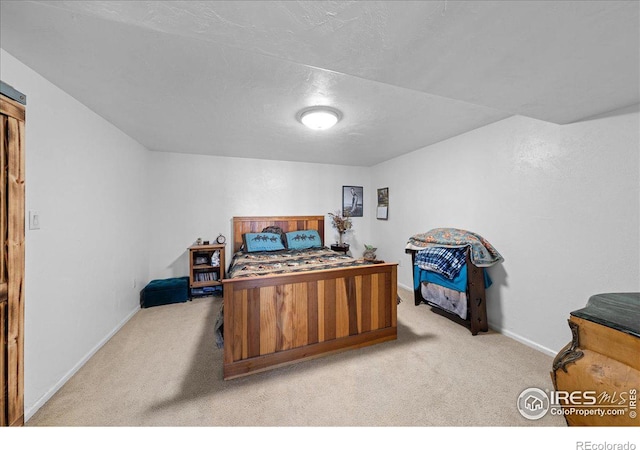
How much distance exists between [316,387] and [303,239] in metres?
2.57

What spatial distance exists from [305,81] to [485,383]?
2.60 meters

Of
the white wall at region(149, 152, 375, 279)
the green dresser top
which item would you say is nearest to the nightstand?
the white wall at region(149, 152, 375, 279)

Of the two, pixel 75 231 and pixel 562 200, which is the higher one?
pixel 562 200

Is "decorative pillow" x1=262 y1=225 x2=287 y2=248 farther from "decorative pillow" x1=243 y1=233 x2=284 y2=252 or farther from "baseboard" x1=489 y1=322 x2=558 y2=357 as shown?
"baseboard" x1=489 y1=322 x2=558 y2=357

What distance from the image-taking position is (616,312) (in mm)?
1032

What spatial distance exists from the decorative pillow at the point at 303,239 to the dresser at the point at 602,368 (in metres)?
3.28

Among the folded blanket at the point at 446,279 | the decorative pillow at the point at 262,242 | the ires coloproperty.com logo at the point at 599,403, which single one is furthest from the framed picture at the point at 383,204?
the ires coloproperty.com logo at the point at 599,403

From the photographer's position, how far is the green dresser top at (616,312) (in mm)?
929

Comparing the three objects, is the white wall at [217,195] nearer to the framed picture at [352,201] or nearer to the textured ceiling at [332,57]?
the framed picture at [352,201]

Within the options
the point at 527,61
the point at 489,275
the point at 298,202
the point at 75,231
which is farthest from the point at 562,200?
the point at 75,231

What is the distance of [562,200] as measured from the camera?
1993mm

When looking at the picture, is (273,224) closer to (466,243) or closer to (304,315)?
(304,315)

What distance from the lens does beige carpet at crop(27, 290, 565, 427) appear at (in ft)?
4.72
